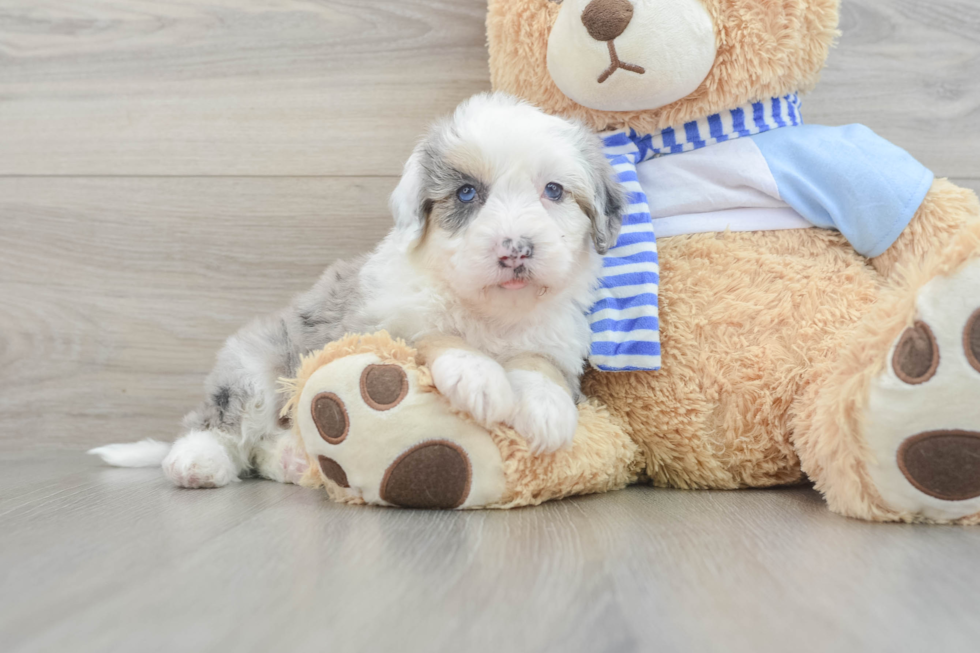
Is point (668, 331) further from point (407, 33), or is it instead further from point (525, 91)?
point (407, 33)

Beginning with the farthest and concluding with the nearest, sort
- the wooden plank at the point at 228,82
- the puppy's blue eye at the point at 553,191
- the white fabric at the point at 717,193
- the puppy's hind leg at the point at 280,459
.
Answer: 1. the wooden plank at the point at 228,82
2. the puppy's hind leg at the point at 280,459
3. the white fabric at the point at 717,193
4. the puppy's blue eye at the point at 553,191

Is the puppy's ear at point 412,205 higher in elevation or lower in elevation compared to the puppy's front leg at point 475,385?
higher

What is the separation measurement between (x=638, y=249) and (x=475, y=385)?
0.54 m

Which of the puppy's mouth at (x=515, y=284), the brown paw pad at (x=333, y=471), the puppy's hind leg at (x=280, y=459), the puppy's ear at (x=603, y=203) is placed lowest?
the puppy's hind leg at (x=280, y=459)

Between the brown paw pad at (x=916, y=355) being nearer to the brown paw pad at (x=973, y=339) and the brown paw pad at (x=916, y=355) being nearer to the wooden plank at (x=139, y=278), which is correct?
the brown paw pad at (x=973, y=339)

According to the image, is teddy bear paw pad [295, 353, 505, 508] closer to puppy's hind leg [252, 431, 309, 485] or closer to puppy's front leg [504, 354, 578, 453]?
puppy's front leg [504, 354, 578, 453]

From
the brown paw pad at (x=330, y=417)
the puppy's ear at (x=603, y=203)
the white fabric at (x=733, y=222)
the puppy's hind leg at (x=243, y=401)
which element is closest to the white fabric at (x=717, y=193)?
the white fabric at (x=733, y=222)

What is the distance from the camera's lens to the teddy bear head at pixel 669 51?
1520 millimetres

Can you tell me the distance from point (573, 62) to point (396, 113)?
808mm

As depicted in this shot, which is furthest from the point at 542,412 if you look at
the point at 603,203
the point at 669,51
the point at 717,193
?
the point at 669,51

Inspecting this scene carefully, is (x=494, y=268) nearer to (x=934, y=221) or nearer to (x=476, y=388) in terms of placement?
(x=476, y=388)

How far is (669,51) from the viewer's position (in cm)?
152

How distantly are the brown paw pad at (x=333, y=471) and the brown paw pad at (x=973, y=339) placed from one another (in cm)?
107

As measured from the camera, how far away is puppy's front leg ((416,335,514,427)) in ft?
4.23
